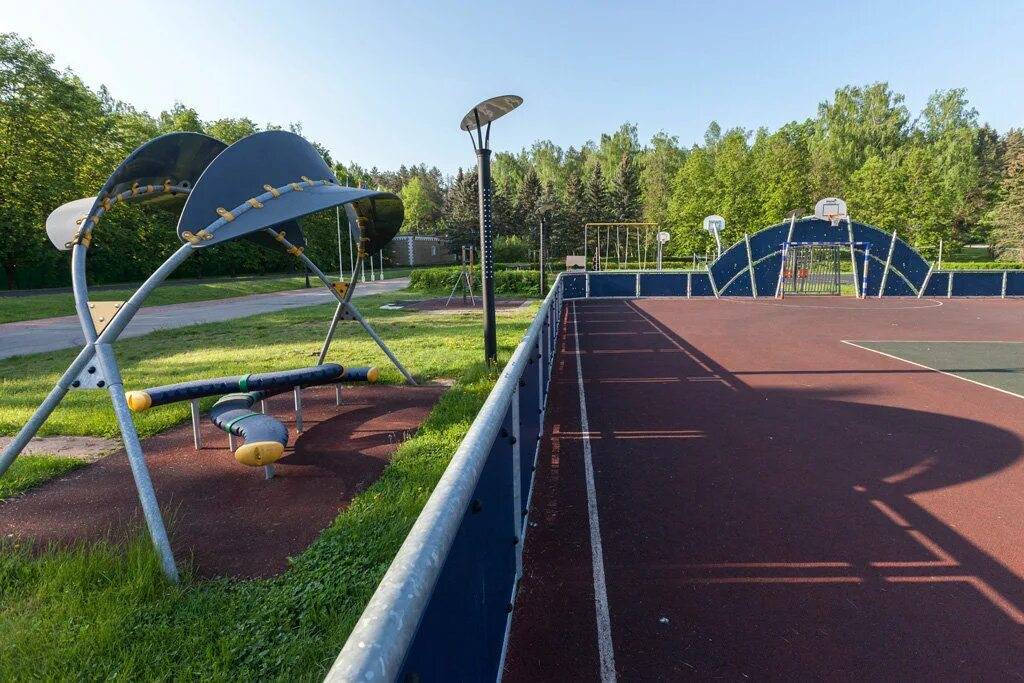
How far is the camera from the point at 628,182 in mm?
60000

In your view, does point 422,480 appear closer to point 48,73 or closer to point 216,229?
point 216,229

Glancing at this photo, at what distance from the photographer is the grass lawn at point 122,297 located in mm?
20656

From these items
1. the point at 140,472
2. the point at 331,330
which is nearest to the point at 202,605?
the point at 140,472

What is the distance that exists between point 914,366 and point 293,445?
36.2 ft

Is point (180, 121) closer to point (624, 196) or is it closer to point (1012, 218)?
point (624, 196)

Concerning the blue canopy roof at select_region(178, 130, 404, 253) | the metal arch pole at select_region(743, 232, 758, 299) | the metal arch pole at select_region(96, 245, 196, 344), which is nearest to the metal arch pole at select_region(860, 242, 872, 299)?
the metal arch pole at select_region(743, 232, 758, 299)

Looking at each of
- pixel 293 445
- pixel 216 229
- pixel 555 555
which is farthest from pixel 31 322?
pixel 555 555

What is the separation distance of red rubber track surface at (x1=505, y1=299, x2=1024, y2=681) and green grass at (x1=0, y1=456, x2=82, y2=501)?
487 cm

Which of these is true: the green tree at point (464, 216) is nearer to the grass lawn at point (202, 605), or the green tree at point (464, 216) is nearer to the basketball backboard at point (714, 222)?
the basketball backboard at point (714, 222)

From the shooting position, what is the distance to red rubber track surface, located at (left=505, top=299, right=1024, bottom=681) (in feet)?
9.77

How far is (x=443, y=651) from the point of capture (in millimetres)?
1526

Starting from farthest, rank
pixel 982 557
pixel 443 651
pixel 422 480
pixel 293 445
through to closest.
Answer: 1. pixel 293 445
2. pixel 422 480
3. pixel 982 557
4. pixel 443 651

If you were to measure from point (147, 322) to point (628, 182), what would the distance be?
170 ft

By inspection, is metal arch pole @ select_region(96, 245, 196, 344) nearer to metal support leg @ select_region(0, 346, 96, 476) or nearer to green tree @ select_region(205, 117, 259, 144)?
metal support leg @ select_region(0, 346, 96, 476)
